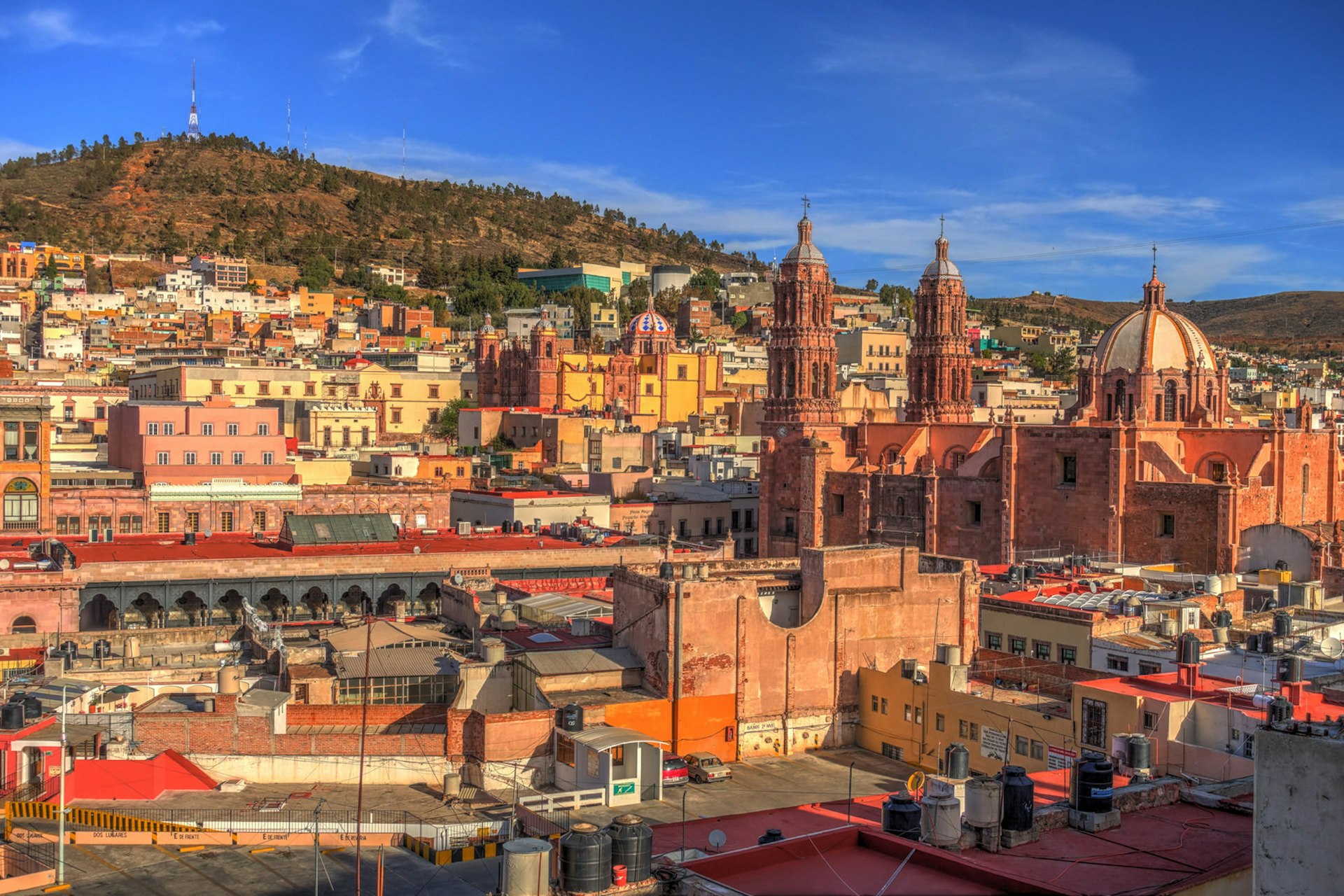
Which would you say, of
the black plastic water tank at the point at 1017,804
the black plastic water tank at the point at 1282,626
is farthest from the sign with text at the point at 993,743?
the black plastic water tank at the point at 1017,804

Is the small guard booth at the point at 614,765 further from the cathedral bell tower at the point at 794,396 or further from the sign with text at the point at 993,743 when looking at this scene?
the cathedral bell tower at the point at 794,396

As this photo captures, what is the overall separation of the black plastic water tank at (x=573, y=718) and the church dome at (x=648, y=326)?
3089 inches

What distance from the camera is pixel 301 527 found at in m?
47.2

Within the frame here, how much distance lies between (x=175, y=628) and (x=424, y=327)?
104 m

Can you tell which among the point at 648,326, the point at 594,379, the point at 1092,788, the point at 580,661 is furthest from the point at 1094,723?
the point at 648,326

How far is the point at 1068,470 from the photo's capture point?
5306 cm

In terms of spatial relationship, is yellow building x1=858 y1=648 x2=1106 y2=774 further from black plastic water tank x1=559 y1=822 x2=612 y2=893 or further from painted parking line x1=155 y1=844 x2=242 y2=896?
black plastic water tank x1=559 y1=822 x2=612 y2=893

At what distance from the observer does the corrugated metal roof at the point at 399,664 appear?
30203 millimetres

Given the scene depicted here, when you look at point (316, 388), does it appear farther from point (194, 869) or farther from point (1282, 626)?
point (194, 869)

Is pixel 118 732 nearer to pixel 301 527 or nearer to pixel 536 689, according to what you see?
pixel 536 689

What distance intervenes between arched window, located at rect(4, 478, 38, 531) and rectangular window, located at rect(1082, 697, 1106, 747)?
1488 inches

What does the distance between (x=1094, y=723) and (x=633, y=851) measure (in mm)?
15602

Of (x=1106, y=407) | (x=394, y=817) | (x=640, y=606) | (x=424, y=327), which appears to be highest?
(x=424, y=327)

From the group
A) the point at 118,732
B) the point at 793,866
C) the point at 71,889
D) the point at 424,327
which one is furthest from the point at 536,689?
the point at 424,327
